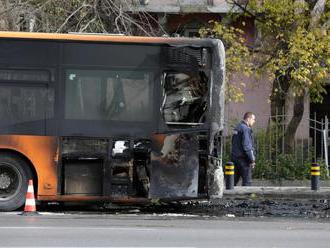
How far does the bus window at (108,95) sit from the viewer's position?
39.2 ft

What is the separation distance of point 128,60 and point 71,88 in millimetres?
1114

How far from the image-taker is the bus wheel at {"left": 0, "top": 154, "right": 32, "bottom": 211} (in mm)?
11977

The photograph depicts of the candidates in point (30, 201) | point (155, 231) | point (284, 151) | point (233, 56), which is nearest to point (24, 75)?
point (30, 201)

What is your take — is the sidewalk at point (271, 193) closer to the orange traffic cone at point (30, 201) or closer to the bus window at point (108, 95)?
the bus window at point (108, 95)

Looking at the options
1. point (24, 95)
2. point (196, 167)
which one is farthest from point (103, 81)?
point (196, 167)

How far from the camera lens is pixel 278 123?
19422 millimetres

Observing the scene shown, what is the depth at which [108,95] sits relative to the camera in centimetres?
1201

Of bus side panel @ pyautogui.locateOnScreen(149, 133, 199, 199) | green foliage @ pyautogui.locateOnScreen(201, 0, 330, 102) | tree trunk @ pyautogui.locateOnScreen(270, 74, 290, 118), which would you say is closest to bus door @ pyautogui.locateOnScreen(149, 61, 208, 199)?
bus side panel @ pyautogui.locateOnScreen(149, 133, 199, 199)

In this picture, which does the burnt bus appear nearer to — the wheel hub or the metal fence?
the wheel hub

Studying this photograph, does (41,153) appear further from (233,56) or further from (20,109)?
(233,56)

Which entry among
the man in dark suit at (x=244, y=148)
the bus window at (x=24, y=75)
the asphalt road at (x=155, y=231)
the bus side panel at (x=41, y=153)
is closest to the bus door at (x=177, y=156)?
the asphalt road at (x=155, y=231)

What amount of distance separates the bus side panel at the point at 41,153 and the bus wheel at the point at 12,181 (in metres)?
0.21

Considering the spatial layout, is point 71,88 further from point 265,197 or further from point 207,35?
point 207,35

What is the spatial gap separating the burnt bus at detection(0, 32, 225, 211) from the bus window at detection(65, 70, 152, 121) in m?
0.02
